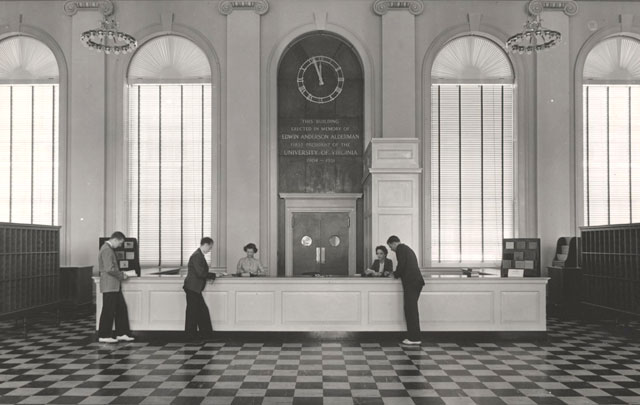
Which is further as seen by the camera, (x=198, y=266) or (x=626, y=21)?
(x=626, y=21)

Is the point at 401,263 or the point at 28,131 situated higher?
the point at 28,131

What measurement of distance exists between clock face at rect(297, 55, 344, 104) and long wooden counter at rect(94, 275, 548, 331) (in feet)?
19.9

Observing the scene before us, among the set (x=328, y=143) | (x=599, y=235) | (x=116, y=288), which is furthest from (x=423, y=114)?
(x=116, y=288)

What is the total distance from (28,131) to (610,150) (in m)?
14.3

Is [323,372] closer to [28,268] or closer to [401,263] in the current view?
[401,263]

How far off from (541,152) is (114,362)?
1041cm

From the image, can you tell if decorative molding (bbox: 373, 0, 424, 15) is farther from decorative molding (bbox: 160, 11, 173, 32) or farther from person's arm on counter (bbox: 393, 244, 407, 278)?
person's arm on counter (bbox: 393, 244, 407, 278)

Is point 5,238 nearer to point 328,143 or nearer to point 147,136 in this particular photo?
point 147,136

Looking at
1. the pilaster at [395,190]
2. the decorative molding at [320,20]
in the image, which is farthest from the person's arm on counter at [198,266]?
the decorative molding at [320,20]

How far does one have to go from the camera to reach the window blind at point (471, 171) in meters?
13.8

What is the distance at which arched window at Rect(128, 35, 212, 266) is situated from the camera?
1390 centimetres

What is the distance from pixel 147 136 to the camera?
45.9 ft

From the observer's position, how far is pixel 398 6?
13.5 meters

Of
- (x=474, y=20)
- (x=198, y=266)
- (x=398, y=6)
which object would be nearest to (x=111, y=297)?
(x=198, y=266)
